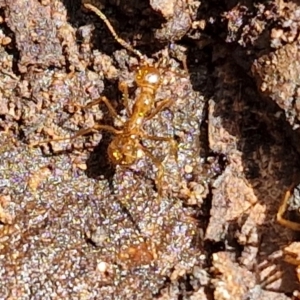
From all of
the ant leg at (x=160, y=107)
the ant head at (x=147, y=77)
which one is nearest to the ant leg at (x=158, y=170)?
the ant leg at (x=160, y=107)

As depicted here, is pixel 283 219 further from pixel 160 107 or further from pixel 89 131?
pixel 89 131

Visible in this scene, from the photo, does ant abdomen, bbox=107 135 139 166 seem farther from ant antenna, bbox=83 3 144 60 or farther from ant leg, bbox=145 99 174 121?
ant antenna, bbox=83 3 144 60

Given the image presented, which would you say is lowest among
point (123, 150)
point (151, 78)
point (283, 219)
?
point (283, 219)

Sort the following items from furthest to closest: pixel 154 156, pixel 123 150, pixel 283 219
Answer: pixel 154 156
pixel 123 150
pixel 283 219

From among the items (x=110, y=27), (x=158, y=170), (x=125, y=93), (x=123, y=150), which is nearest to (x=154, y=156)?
(x=158, y=170)

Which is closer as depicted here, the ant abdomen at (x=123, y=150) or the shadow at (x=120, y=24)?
the ant abdomen at (x=123, y=150)

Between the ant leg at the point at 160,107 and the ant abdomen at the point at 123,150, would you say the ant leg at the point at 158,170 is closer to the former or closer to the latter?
the ant abdomen at the point at 123,150

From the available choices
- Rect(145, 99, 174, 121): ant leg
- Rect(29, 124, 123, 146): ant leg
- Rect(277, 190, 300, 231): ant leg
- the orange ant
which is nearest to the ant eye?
the orange ant

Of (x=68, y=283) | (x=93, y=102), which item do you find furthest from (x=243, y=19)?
(x=68, y=283)
